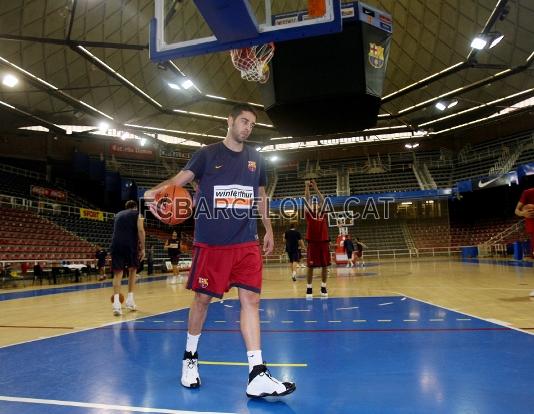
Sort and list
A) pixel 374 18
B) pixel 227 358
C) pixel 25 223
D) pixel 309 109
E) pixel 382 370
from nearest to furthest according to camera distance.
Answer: pixel 382 370 → pixel 227 358 → pixel 374 18 → pixel 309 109 → pixel 25 223

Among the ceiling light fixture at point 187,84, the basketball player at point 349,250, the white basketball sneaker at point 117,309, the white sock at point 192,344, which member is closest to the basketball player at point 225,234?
the white sock at point 192,344

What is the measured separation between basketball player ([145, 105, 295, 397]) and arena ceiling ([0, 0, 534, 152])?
16.4 meters

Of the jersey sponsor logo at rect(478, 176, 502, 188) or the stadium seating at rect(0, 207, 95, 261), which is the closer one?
the stadium seating at rect(0, 207, 95, 261)

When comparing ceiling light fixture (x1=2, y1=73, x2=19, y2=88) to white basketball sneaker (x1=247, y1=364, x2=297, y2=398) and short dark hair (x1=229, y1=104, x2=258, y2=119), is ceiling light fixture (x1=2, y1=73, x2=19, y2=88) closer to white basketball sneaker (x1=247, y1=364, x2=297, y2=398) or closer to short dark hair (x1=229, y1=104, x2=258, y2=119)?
short dark hair (x1=229, y1=104, x2=258, y2=119)

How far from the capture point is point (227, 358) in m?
3.51

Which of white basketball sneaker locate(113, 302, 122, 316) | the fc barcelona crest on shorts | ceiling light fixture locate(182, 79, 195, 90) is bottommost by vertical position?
white basketball sneaker locate(113, 302, 122, 316)

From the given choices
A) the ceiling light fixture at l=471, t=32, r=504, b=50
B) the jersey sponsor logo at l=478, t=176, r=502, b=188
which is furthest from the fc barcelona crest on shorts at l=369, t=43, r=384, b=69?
the jersey sponsor logo at l=478, t=176, r=502, b=188

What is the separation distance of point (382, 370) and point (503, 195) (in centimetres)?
3397

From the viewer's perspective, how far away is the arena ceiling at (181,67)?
20.2 m

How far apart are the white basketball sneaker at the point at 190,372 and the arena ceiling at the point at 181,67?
17.1 metres

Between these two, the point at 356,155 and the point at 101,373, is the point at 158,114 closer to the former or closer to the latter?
the point at 356,155

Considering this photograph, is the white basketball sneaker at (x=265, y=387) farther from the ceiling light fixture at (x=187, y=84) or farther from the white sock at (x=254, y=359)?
the ceiling light fixture at (x=187, y=84)

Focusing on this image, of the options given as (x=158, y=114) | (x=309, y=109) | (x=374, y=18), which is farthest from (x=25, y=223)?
(x=374, y=18)

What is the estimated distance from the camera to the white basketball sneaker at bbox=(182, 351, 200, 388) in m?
2.74
